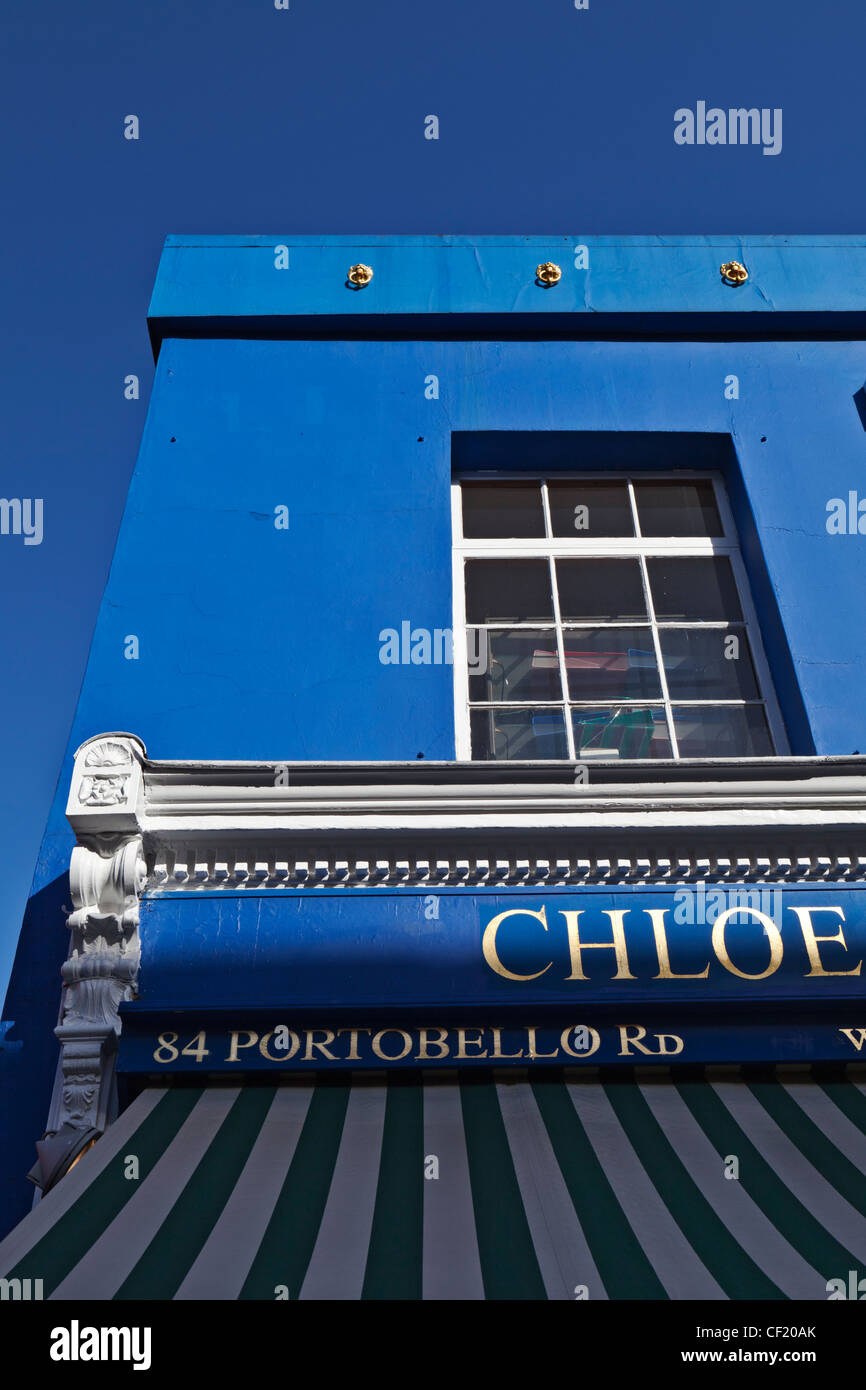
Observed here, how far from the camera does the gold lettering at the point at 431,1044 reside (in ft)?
15.8

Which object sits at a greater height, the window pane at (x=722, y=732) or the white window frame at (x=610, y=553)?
the white window frame at (x=610, y=553)

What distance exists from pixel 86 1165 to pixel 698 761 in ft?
10.00

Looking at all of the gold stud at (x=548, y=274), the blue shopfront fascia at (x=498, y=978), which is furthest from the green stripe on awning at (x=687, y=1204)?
the gold stud at (x=548, y=274)

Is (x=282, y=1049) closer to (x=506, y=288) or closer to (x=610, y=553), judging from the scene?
(x=610, y=553)

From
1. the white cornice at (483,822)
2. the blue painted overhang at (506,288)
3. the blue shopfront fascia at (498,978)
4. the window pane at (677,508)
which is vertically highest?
the blue painted overhang at (506,288)

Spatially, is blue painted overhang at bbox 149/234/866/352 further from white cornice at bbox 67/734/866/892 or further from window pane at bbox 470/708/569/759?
white cornice at bbox 67/734/866/892

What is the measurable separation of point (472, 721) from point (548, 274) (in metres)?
3.36

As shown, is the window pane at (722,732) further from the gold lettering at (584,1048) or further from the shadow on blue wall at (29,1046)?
the shadow on blue wall at (29,1046)

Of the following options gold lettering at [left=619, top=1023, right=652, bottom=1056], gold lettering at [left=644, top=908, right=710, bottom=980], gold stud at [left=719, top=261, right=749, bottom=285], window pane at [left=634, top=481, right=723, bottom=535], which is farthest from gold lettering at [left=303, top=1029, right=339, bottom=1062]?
gold stud at [left=719, top=261, right=749, bottom=285]

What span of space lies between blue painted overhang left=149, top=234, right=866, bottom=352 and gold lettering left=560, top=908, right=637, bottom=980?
13.5ft

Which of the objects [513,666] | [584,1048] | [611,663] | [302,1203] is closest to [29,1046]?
[302,1203]

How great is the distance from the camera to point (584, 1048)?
4.85m

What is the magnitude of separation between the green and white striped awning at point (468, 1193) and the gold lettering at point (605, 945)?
0.42m

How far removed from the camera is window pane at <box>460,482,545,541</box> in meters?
7.04
